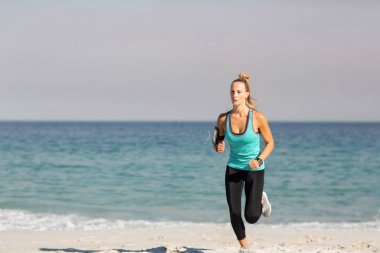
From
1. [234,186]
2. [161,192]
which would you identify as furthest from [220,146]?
[161,192]

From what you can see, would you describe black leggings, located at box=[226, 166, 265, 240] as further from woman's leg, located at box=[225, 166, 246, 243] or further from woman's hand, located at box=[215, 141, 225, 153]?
woman's hand, located at box=[215, 141, 225, 153]

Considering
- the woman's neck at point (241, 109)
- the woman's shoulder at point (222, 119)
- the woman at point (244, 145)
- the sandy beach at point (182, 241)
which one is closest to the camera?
the woman at point (244, 145)

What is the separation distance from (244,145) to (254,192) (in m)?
0.61

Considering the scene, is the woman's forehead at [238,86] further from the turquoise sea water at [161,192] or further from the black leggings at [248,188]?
the turquoise sea water at [161,192]

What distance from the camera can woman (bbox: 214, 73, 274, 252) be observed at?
22.5 ft

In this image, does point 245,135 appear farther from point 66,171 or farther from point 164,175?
point 66,171

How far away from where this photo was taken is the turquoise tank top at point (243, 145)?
269 inches

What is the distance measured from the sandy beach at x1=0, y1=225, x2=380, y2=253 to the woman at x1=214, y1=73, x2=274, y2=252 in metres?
1.33

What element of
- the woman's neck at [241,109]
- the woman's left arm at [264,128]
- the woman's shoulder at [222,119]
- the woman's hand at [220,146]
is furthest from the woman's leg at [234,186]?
the woman's neck at [241,109]

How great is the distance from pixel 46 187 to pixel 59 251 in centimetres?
1281

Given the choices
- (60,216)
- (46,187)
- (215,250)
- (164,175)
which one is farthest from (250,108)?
(164,175)

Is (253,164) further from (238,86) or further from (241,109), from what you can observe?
(238,86)

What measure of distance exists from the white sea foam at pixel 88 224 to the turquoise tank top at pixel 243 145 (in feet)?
20.5

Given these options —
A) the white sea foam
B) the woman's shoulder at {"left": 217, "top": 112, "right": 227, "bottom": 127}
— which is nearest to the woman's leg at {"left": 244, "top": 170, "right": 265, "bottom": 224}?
the woman's shoulder at {"left": 217, "top": 112, "right": 227, "bottom": 127}
